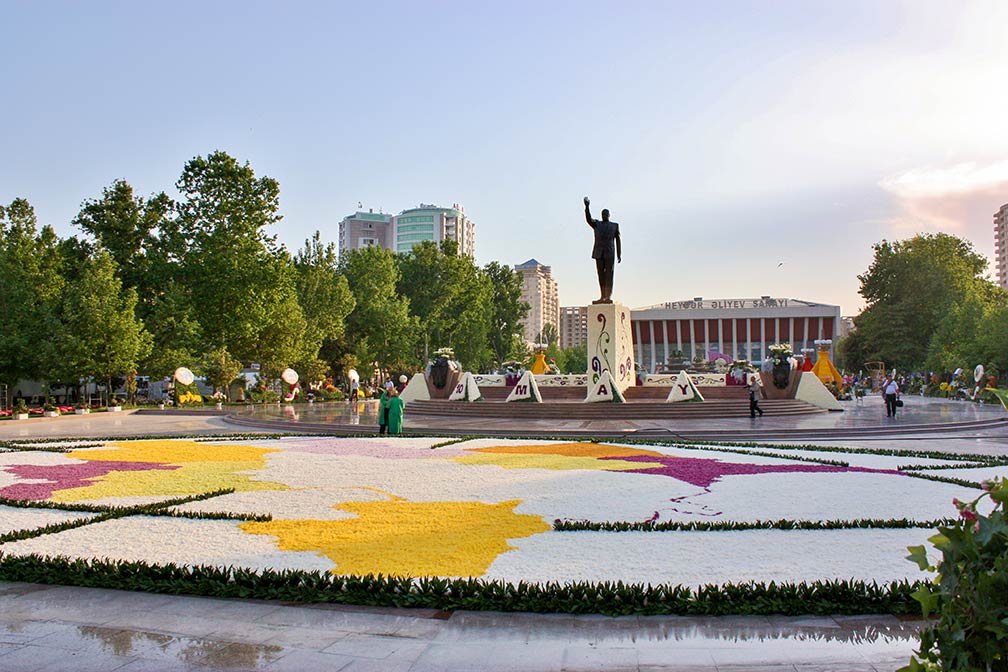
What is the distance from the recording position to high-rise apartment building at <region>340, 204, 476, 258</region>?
16088 cm

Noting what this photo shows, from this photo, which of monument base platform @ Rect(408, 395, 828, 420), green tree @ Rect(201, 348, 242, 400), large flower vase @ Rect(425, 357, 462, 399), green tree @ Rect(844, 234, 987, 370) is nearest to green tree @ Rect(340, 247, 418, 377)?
green tree @ Rect(201, 348, 242, 400)

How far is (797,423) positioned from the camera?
70.7 ft

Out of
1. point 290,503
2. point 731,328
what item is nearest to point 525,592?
point 290,503

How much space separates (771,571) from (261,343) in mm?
41505

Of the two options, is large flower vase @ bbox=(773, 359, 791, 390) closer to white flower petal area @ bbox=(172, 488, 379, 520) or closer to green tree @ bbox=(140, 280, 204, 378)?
white flower petal area @ bbox=(172, 488, 379, 520)

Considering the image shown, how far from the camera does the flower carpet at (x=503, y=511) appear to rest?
20.2 feet

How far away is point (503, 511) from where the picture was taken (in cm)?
842

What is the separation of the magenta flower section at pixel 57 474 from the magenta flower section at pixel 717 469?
27.1ft

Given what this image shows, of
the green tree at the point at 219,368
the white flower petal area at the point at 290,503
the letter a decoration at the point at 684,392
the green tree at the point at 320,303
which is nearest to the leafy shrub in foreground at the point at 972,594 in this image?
the white flower petal area at the point at 290,503

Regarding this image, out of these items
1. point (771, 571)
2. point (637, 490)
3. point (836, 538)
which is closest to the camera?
point (771, 571)

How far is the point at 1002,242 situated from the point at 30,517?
17848 cm

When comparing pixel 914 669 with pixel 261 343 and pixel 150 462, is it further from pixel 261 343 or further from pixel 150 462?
pixel 261 343

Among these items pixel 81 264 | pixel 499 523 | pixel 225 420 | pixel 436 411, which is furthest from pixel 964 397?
pixel 81 264

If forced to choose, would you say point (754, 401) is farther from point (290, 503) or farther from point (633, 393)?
point (290, 503)
